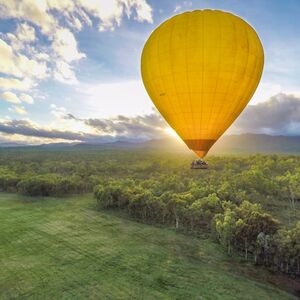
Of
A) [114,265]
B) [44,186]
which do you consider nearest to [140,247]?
[114,265]

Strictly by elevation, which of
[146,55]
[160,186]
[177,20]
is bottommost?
[160,186]

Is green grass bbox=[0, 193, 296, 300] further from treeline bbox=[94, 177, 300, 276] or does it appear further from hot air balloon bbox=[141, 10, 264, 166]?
hot air balloon bbox=[141, 10, 264, 166]

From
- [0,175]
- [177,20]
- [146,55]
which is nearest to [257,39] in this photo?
[177,20]

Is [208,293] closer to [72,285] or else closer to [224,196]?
[72,285]

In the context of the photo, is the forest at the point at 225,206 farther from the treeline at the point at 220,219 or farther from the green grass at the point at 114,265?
the green grass at the point at 114,265

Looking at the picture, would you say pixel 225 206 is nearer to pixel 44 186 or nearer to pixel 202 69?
pixel 202 69

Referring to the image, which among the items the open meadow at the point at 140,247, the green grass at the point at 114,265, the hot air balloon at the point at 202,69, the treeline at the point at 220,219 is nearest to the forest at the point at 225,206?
the treeline at the point at 220,219
